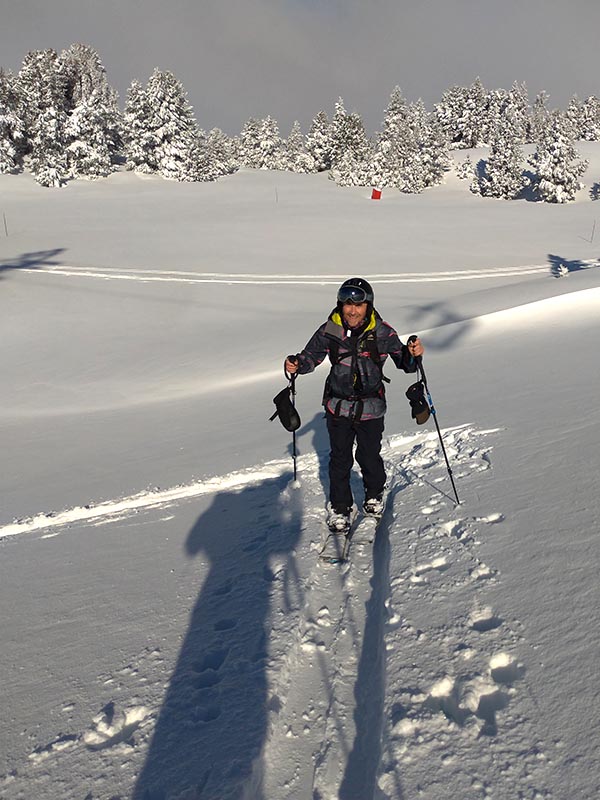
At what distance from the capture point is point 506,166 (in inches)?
1906

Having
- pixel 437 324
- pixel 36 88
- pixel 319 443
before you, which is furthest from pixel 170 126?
pixel 319 443

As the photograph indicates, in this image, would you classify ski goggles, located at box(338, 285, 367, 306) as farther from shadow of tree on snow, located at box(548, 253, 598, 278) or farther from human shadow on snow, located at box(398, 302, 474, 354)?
shadow of tree on snow, located at box(548, 253, 598, 278)

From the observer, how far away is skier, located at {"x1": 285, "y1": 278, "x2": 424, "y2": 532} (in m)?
4.43

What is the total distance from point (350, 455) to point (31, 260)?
23541mm

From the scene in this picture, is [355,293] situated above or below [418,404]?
above

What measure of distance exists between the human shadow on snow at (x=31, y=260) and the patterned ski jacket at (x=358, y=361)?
20.6 metres

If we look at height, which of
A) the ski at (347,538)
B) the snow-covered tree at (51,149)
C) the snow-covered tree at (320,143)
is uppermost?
the snow-covered tree at (320,143)

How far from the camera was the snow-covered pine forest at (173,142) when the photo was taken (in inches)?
1837

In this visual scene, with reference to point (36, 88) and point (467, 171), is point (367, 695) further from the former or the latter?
point (36, 88)

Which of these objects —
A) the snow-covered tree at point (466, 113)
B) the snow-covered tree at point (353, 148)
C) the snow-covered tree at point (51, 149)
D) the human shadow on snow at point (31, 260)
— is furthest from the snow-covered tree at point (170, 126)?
the snow-covered tree at point (466, 113)

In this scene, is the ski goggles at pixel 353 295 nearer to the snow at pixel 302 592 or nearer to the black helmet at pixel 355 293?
the black helmet at pixel 355 293

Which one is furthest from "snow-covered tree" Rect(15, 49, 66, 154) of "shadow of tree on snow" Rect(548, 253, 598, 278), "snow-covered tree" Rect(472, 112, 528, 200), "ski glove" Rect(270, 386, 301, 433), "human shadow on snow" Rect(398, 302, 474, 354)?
"ski glove" Rect(270, 386, 301, 433)

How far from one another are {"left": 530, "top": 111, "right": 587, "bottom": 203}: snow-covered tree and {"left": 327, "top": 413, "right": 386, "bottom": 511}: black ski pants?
49096mm

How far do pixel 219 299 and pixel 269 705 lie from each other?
675 inches
